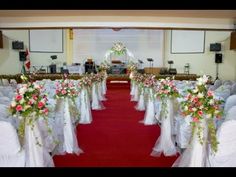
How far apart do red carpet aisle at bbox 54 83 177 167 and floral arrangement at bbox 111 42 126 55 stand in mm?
10104

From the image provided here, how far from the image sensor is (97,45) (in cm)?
1964

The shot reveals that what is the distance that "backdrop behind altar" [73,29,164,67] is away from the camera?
19344 millimetres

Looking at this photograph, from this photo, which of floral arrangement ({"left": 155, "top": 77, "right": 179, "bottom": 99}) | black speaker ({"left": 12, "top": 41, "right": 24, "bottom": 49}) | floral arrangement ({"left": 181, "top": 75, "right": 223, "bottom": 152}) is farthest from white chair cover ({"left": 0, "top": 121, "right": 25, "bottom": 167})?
black speaker ({"left": 12, "top": 41, "right": 24, "bottom": 49})

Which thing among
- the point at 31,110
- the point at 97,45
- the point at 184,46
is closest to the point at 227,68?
the point at 184,46

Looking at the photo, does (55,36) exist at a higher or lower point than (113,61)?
higher

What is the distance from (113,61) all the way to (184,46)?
4569 millimetres

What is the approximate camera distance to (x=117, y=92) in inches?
569

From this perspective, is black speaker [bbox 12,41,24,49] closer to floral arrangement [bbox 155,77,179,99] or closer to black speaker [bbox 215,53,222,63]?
black speaker [bbox 215,53,222,63]

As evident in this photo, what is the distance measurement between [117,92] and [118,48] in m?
5.44

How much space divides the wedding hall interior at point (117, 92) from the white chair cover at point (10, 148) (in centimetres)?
1

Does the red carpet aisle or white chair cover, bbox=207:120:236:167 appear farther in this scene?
the red carpet aisle

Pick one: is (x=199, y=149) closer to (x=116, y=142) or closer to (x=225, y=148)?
(x=225, y=148)

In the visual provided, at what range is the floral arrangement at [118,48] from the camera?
1914cm
